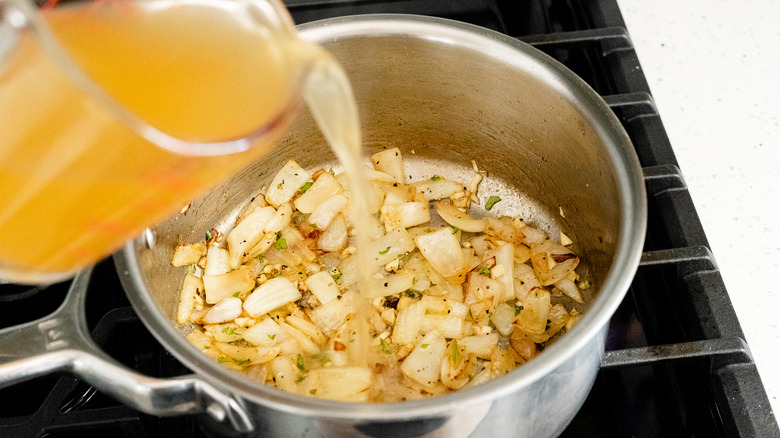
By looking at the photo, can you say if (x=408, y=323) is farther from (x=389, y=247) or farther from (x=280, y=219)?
(x=280, y=219)

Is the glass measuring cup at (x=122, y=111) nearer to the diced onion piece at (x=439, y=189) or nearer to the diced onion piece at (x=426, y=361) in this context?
the diced onion piece at (x=426, y=361)

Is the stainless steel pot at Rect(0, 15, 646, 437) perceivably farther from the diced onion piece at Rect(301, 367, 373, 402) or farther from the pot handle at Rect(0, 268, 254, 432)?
the diced onion piece at Rect(301, 367, 373, 402)

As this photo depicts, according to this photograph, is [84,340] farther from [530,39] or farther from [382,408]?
[530,39]

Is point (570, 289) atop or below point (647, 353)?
below

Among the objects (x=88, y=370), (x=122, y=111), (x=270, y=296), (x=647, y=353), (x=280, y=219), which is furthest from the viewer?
(x=280, y=219)

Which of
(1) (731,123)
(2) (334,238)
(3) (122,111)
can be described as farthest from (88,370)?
(1) (731,123)

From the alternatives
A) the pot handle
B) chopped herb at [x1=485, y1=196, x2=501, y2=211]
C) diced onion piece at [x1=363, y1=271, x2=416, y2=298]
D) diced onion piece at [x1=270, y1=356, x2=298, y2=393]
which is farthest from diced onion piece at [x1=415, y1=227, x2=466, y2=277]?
the pot handle

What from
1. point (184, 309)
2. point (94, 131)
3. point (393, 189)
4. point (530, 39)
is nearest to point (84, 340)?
point (94, 131)

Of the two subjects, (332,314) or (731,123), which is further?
(731,123)
